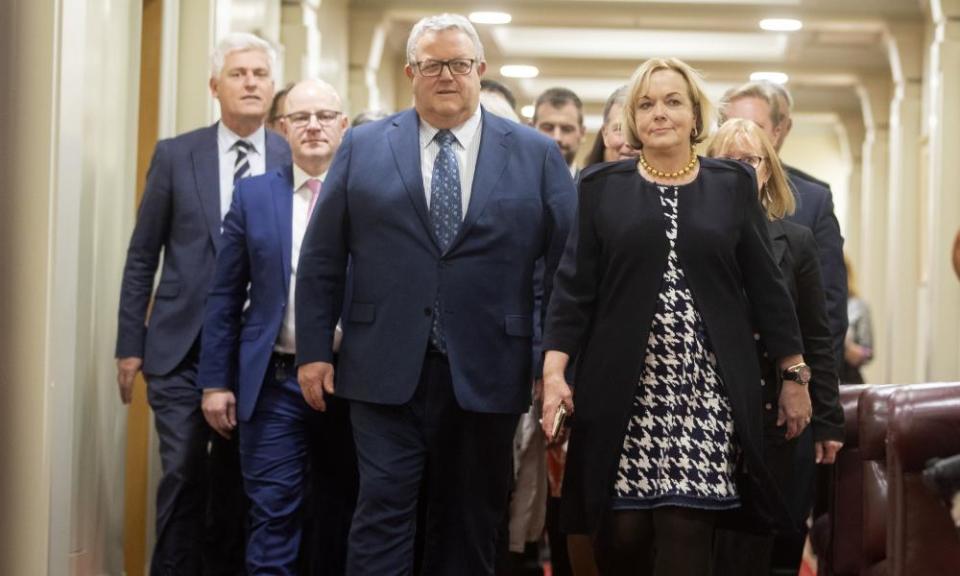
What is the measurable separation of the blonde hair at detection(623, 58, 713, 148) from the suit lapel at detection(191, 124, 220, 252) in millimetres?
1785

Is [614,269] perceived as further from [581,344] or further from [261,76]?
[261,76]

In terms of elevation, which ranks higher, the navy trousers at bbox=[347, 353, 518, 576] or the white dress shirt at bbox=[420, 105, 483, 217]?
the white dress shirt at bbox=[420, 105, 483, 217]

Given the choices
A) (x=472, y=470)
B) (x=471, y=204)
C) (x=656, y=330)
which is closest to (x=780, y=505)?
(x=656, y=330)

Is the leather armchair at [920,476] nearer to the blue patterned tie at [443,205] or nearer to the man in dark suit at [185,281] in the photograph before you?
the blue patterned tie at [443,205]

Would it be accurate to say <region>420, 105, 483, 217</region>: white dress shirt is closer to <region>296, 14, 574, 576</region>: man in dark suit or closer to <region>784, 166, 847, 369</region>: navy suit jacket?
<region>296, 14, 574, 576</region>: man in dark suit

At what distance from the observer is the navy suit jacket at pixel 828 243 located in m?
5.37

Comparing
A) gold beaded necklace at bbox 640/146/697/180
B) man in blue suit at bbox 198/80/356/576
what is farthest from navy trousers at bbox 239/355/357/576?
gold beaded necklace at bbox 640/146/697/180

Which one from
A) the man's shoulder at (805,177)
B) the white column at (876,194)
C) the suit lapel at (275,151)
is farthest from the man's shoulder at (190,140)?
the white column at (876,194)

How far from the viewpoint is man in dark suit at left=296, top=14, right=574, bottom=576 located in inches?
176

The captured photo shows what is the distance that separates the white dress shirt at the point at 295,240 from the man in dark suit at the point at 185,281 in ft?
1.41

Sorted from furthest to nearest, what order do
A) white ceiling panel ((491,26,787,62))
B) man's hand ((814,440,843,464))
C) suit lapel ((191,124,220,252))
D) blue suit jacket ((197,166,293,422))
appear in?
white ceiling panel ((491,26,787,62)) → suit lapel ((191,124,220,252)) → blue suit jacket ((197,166,293,422)) → man's hand ((814,440,843,464))

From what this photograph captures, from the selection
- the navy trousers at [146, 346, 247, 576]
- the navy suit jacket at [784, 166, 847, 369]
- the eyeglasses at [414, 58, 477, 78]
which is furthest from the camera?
the navy trousers at [146, 346, 247, 576]

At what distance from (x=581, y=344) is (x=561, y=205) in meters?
0.49

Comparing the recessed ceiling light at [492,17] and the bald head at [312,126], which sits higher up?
the recessed ceiling light at [492,17]
